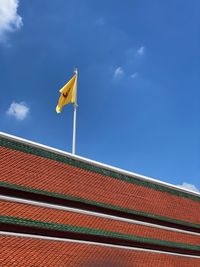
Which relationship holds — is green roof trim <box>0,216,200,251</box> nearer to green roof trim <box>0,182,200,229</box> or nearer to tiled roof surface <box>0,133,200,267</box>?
tiled roof surface <box>0,133,200,267</box>

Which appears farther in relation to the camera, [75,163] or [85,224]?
[75,163]

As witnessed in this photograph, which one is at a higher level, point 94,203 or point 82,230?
point 94,203

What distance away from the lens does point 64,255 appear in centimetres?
1258

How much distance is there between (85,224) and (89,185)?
1.62 meters

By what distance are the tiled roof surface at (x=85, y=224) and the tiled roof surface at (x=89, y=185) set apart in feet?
1.81

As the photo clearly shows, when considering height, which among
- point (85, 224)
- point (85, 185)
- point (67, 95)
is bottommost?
point (85, 224)

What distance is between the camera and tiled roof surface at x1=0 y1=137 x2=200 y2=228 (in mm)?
13445

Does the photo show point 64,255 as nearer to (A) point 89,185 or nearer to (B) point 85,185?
(B) point 85,185

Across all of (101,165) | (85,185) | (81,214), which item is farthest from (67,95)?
(81,214)

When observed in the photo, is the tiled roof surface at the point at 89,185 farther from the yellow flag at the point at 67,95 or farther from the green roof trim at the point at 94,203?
the yellow flag at the point at 67,95

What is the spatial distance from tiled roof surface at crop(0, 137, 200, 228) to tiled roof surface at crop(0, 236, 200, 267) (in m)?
1.59

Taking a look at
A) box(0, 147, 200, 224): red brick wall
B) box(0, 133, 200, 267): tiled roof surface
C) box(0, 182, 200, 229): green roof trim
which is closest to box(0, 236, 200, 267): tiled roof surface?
box(0, 133, 200, 267): tiled roof surface

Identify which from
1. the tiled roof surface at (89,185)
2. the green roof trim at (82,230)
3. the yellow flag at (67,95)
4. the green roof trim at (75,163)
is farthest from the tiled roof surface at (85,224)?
the yellow flag at (67,95)

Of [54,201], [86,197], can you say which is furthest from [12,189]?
[86,197]
